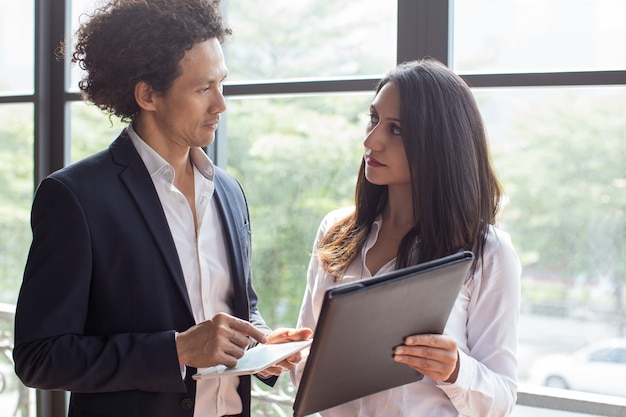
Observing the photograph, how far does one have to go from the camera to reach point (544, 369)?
222cm

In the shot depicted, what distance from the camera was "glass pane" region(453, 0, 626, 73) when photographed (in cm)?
208

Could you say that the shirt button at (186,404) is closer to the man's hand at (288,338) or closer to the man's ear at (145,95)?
the man's hand at (288,338)

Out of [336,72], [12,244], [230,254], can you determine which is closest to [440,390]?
[230,254]

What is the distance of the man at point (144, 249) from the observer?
1556 millimetres

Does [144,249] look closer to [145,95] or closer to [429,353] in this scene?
[145,95]

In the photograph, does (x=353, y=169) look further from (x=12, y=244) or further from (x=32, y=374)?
(x=12, y=244)

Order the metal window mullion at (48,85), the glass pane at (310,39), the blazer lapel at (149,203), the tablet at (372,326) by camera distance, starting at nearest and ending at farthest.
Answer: the tablet at (372,326) → the blazer lapel at (149,203) → the glass pane at (310,39) → the metal window mullion at (48,85)

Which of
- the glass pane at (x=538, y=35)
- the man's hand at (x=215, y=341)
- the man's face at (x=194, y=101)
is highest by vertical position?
the glass pane at (x=538, y=35)

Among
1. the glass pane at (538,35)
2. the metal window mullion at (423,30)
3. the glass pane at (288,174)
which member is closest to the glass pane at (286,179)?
the glass pane at (288,174)

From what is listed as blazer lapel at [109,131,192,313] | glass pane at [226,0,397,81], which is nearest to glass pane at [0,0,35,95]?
glass pane at [226,0,397,81]

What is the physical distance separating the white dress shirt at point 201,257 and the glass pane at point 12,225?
77.4 inches

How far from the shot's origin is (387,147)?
171 centimetres

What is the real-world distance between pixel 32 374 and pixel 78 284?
0.73ft

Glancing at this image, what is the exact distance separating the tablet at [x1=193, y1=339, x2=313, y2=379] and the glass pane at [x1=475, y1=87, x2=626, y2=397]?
0.89 meters
